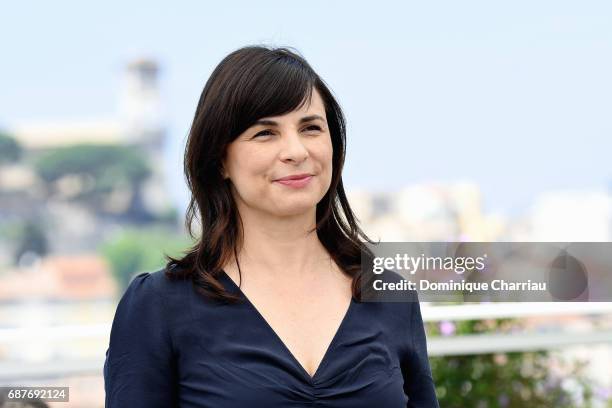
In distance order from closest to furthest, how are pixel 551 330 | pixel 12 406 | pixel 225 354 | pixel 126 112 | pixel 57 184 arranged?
pixel 225 354, pixel 12 406, pixel 551 330, pixel 57 184, pixel 126 112

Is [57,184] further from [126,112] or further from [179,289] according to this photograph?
[179,289]

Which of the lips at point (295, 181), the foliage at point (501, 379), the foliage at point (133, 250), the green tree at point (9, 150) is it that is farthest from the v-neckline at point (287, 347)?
the green tree at point (9, 150)

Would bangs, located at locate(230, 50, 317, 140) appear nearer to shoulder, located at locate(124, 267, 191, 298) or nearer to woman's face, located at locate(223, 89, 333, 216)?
woman's face, located at locate(223, 89, 333, 216)

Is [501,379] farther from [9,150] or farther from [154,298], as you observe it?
[9,150]

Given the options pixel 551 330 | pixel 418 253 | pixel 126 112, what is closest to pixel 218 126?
pixel 418 253

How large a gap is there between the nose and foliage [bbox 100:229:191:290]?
57066mm

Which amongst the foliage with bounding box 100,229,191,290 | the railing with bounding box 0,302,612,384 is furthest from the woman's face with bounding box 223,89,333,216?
the foliage with bounding box 100,229,191,290

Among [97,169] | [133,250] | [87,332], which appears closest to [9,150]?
[97,169]

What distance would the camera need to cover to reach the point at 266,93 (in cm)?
110

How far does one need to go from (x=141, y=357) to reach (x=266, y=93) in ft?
1.07

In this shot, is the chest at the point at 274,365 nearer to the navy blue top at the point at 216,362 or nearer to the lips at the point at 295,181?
the navy blue top at the point at 216,362

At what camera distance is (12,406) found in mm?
1433

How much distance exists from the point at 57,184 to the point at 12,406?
67785mm

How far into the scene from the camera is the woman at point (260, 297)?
42.6 inches
